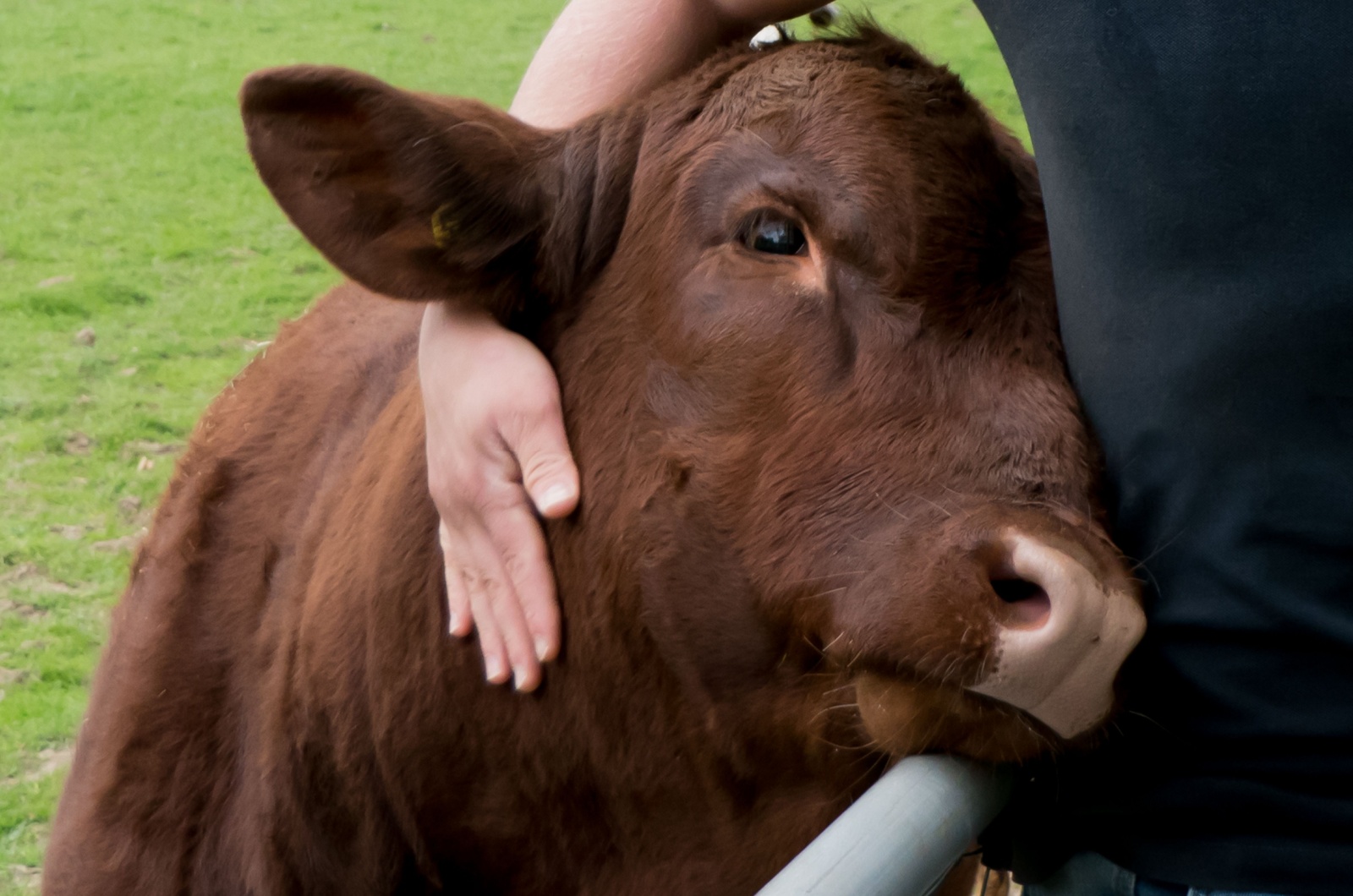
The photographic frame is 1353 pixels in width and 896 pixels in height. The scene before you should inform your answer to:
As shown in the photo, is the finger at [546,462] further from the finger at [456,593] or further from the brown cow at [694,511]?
the finger at [456,593]

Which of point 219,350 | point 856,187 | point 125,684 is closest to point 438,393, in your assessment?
point 856,187

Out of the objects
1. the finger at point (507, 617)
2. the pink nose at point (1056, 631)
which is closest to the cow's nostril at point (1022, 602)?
the pink nose at point (1056, 631)

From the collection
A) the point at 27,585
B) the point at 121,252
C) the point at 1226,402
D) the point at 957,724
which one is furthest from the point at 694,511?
the point at 121,252

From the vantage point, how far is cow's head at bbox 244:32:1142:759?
1.54 m

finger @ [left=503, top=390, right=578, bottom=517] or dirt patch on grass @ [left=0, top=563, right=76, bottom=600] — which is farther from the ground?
finger @ [left=503, top=390, right=578, bottom=517]

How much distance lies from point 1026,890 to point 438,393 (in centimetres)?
104

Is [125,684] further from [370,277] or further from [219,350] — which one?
[219,350]

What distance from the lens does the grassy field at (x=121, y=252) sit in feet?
17.8

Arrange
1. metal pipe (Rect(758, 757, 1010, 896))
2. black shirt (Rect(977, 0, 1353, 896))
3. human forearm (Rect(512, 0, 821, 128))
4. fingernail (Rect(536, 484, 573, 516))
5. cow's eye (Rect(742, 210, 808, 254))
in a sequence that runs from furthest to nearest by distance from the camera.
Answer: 1. human forearm (Rect(512, 0, 821, 128))
2. fingernail (Rect(536, 484, 573, 516))
3. cow's eye (Rect(742, 210, 808, 254))
4. black shirt (Rect(977, 0, 1353, 896))
5. metal pipe (Rect(758, 757, 1010, 896))

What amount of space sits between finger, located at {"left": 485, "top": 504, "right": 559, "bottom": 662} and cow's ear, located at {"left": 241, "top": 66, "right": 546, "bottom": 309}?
342 millimetres

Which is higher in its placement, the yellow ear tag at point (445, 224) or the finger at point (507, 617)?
the yellow ear tag at point (445, 224)

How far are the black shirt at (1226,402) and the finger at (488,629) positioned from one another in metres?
0.87

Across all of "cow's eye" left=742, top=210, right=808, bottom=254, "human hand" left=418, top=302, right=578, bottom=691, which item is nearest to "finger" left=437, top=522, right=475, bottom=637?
"human hand" left=418, top=302, right=578, bottom=691

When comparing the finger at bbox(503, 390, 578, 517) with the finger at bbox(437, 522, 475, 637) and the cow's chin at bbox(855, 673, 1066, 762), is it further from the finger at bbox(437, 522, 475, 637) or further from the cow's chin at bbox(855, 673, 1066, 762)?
the cow's chin at bbox(855, 673, 1066, 762)
